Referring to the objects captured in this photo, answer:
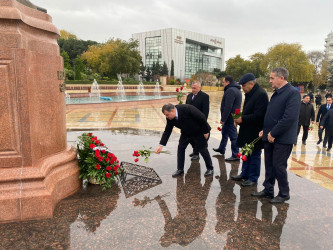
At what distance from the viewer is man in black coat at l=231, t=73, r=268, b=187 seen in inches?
154

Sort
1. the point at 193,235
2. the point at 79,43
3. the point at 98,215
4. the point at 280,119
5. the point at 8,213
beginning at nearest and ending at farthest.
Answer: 1. the point at 193,235
2. the point at 8,213
3. the point at 98,215
4. the point at 280,119
5. the point at 79,43

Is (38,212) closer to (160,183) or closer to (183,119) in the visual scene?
(160,183)

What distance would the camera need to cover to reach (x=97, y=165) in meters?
3.70

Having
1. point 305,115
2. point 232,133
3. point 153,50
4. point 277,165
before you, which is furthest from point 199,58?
point 277,165

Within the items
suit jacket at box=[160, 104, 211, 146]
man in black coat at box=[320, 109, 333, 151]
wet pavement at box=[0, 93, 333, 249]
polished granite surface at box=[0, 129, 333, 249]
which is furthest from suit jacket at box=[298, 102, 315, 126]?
suit jacket at box=[160, 104, 211, 146]

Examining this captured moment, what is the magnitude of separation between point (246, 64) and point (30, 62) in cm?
6219

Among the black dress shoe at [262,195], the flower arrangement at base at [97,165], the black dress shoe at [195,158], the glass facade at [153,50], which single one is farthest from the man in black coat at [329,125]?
the glass facade at [153,50]

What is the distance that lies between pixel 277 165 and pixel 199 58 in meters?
87.8

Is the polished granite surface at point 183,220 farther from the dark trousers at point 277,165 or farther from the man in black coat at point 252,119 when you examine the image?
the man in black coat at point 252,119

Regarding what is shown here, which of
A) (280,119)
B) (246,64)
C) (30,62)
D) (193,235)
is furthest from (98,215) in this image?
(246,64)

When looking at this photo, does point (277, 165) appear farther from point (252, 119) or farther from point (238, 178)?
point (238, 178)

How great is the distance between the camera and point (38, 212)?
2.94 metres

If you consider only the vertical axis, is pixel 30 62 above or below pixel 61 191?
above

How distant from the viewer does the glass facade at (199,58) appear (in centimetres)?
8194
